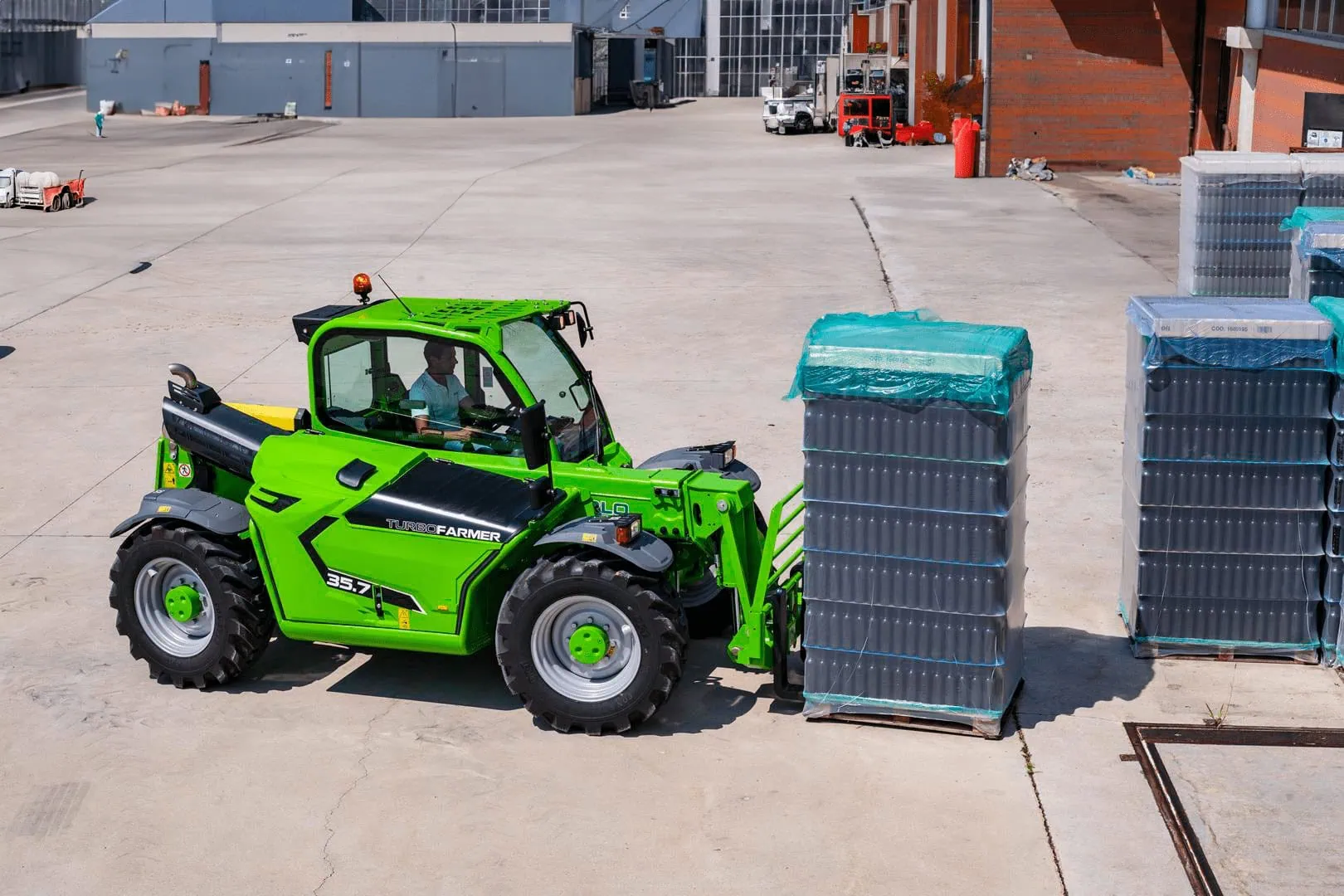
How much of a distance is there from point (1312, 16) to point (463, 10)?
5927 centimetres

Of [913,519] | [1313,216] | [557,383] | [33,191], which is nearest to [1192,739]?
[913,519]

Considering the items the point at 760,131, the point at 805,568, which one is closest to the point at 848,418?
the point at 805,568

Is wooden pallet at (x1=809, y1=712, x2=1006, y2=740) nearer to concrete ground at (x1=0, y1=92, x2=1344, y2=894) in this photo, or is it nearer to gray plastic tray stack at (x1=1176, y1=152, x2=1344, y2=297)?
concrete ground at (x1=0, y1=92, x2=1344, y2=894)

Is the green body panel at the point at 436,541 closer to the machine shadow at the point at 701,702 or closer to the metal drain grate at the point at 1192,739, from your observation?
the machine shadow at the point at 701,702

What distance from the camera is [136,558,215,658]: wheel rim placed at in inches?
332

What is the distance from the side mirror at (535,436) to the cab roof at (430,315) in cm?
65

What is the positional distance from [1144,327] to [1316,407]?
1.00 m

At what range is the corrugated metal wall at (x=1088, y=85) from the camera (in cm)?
3619

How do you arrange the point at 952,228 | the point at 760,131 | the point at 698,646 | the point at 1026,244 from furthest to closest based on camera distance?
the point at 760,131 → the point at 952,228 → the point at 1026,244 → the point at 698,646

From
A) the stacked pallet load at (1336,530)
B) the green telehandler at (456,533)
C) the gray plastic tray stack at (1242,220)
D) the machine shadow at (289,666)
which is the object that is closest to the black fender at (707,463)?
the green telehandler at (456,533)

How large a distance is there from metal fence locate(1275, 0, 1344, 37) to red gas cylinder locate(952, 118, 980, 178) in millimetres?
7064

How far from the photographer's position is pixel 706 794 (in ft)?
24.0

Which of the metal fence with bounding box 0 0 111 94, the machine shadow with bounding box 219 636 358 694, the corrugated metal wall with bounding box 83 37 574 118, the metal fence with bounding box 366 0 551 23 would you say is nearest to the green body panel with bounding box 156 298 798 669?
the machine shadow with bounding box 219 636 358 694

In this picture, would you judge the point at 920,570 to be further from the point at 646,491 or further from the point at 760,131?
the point at 760,131
